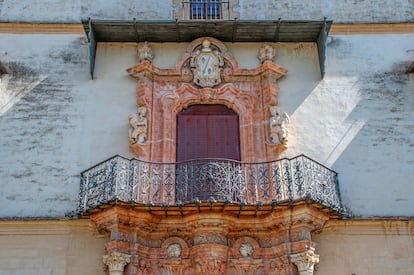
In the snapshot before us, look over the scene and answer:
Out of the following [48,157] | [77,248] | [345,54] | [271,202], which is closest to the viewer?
[271,202]

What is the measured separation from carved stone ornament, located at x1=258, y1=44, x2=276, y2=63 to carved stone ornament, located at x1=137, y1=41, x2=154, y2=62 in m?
2.45

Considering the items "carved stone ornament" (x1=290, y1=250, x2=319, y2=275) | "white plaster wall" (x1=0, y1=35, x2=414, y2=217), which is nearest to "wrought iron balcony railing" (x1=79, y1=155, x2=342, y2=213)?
"white plaster wall" (x1=0, y1=35, x2=414, y2=217)

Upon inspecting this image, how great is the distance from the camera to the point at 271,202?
1026 cm

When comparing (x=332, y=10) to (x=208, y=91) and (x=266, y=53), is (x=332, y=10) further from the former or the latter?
(x=208, y=91)

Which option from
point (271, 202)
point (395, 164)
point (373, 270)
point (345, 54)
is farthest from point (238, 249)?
point (345, 54)

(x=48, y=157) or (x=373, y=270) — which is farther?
(x=48, y=157)

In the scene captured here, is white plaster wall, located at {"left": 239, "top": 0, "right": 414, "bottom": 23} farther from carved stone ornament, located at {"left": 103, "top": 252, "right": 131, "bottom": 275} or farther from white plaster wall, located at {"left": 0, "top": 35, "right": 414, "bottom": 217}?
carved stone ornament, located at {"left": 103, "top": 252, "right": 131, "bottom": 275}

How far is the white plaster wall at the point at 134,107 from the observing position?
11.5 m

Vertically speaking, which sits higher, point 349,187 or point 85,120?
point 85,120

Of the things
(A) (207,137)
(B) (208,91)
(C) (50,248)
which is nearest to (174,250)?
(C) (50,248)

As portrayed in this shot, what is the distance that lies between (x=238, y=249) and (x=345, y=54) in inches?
208

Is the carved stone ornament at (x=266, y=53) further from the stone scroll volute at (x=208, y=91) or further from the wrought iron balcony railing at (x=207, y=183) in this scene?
the wrought iron balcony railing at (x=207, y=183)

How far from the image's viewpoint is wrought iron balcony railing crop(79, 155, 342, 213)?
416 inches

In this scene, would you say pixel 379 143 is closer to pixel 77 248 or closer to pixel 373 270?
pixel 373 270
